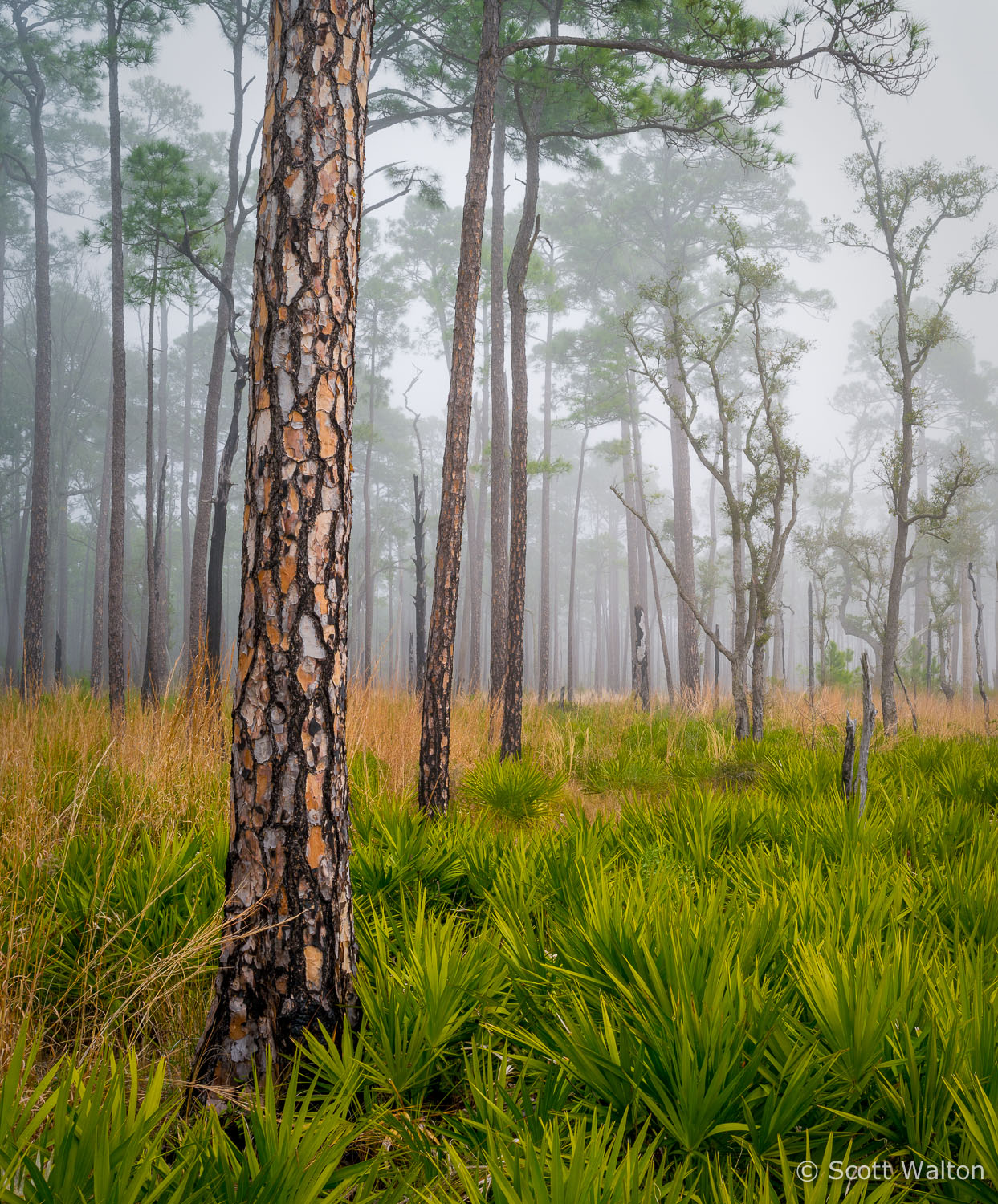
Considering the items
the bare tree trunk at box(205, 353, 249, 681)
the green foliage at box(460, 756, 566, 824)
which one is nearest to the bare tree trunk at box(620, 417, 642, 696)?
the bare tree trunk at box(205, 353, 249, 681)

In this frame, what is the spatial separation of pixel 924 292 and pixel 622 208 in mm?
22488

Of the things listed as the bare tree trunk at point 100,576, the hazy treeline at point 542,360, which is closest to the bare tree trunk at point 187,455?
the hazy treeline at point 542,360

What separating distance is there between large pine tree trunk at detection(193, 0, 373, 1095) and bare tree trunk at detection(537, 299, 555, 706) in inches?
407

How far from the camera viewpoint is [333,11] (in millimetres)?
1979

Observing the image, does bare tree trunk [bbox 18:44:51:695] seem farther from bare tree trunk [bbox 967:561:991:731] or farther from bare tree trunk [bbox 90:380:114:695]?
bare tree trunk [bbox 967:561:991:731]

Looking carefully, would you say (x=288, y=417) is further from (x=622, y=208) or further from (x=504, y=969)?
(x=622, y=208)

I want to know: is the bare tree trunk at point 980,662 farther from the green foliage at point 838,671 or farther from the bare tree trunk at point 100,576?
the bare tree trunk at point 100,576

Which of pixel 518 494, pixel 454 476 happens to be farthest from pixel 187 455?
pixel 454 476

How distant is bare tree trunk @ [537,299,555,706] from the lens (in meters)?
14.9

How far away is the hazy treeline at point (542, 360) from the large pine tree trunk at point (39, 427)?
0.58ft

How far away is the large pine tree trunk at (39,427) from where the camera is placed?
11.5 metres

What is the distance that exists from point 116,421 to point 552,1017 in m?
11.3

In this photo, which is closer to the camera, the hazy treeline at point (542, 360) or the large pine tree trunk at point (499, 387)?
the hazy treeline at point (542, 360)

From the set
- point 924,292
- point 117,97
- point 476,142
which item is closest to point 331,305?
point 476,142
